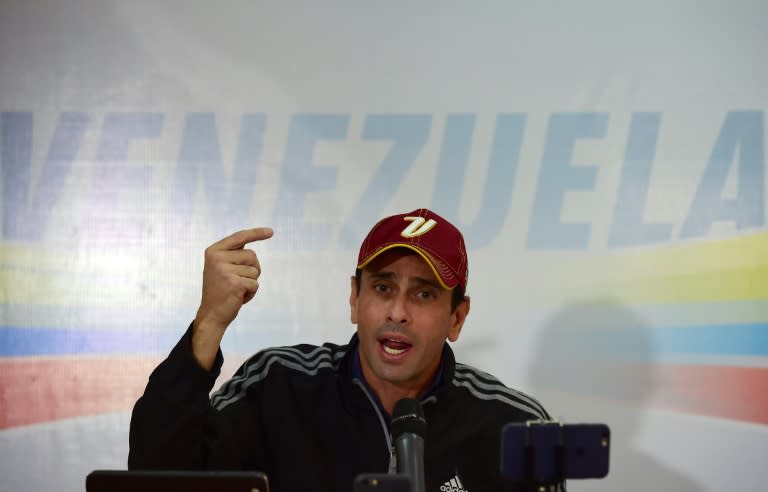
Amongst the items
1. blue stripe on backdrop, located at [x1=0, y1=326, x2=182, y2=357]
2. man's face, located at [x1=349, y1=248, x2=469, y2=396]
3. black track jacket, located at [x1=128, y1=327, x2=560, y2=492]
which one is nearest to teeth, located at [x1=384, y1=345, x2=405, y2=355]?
man's face, located at [x1=349, y1=248, x2=469, y2=396]

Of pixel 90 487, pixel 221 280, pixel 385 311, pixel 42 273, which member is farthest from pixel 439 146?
pixel 90 487

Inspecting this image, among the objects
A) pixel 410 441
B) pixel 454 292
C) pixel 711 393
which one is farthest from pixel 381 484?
pixel 711 393

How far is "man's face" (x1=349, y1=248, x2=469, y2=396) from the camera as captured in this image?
2.04 meters

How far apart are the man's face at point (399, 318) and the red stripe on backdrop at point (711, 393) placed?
101cm

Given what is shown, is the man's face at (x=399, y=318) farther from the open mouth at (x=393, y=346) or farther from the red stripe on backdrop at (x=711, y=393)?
the red stripe on backdrop at (x=711, y=393)

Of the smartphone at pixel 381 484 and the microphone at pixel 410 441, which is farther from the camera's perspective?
the microphone at pixel 410 441

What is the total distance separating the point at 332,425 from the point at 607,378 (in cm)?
109

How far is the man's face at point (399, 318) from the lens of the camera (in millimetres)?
2039

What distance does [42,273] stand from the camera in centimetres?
284

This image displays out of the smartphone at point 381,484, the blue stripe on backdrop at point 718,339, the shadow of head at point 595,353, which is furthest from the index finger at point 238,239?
the blue stripe on backdrop at point 718,339

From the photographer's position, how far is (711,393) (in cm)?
277

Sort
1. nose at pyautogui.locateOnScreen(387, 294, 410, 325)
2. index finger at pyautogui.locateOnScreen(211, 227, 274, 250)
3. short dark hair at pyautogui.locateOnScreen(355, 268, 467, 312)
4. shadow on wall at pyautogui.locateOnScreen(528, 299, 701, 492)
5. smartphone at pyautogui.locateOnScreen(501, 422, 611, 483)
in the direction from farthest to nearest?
shadow on wall at pyautogui.locateOnScreen(528, 299, 701, 492)
short dark hair at pyautogui.locateOnScreen(355, 268, 467, 312)
nose at pyautogui.locateOnScreen(387, 294, 410, 325)
index finger at pyautogui.locateOnScreen(211, 227, 274, 250)
smartphone at pyautogui.locateOnScreen(501, 422, 611, 483)

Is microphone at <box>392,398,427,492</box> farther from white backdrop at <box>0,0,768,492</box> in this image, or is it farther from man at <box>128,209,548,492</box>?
white backdrop at <box>0,0,768,492</box>

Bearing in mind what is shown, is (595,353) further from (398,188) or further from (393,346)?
(393,346)
